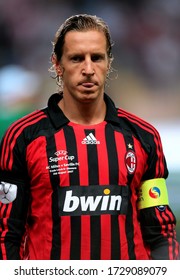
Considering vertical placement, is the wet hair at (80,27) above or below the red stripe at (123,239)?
above

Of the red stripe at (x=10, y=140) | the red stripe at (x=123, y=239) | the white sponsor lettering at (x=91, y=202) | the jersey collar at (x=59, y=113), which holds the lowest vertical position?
the red stripe at (x=123, y=239)

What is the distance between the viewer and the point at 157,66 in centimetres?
477

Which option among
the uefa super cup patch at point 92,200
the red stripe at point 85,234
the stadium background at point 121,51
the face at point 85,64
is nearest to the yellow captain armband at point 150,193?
the uefa super cup patch at point 92,200

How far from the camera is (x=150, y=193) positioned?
190 centimetres

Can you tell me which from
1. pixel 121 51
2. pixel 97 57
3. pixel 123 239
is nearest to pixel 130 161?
pixel 123 239

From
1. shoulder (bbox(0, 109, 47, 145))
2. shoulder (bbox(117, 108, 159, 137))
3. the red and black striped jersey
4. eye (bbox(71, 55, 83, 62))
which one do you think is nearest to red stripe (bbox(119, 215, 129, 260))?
the red and black striped jersey

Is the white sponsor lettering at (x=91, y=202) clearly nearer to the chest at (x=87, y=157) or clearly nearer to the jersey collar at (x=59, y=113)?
the chest at (x=87, y=157)

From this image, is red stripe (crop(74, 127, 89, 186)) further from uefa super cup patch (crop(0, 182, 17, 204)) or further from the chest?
uefa super cup patch (crop(0, 182, 17, 204))

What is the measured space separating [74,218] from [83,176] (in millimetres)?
134

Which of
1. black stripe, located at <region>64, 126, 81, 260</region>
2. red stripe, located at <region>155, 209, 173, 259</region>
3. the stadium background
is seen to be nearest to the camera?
black stripe, located at <region>64, 126, 81, 260</region>

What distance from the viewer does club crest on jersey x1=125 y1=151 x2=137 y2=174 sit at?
185 centimetres

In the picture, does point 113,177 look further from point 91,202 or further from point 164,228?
point 164,228

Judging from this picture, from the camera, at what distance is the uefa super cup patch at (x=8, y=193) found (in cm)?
185

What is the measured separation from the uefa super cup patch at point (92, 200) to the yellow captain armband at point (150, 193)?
10 centimetres
